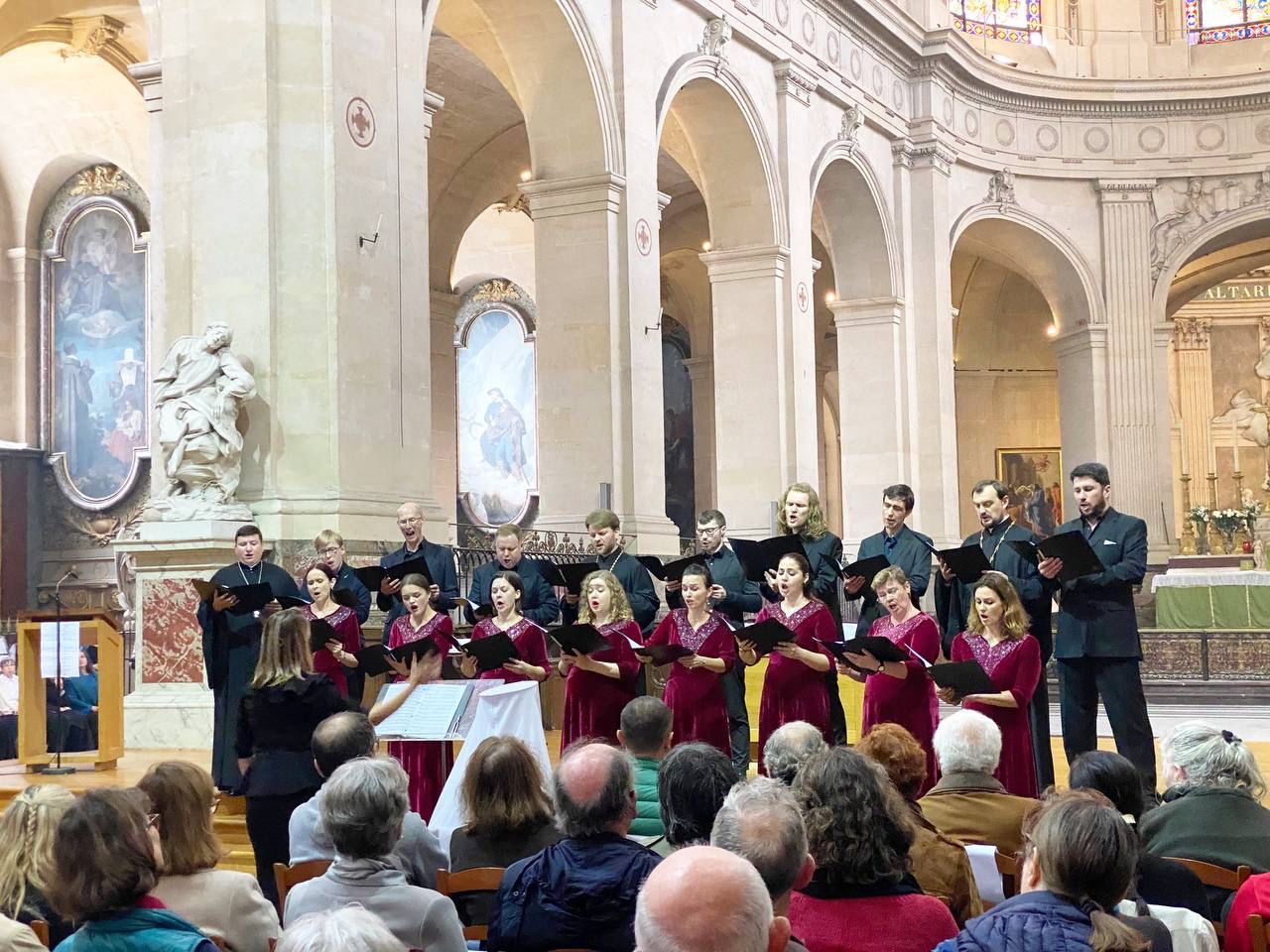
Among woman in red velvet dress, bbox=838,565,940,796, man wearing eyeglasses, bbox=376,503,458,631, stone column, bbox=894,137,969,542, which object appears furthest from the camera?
stone column, bbox=894,137,969,542

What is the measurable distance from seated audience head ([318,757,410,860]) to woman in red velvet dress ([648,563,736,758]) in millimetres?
4021

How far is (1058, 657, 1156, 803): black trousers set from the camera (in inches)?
310

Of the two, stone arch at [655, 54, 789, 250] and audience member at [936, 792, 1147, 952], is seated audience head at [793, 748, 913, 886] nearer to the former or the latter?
audience member at [936, 792, 1147, 952]

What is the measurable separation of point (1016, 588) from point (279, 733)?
380 cm

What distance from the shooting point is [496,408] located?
25.0 metres

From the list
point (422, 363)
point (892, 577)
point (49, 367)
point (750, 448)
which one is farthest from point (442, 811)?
point (49, 367)

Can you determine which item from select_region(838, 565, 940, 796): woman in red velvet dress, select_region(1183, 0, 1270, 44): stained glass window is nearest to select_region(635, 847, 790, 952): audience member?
select_region(838, 565, 940, 796): woman in red velvet dress

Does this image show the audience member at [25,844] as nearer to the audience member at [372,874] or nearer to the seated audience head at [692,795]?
the audience member at [372,874]

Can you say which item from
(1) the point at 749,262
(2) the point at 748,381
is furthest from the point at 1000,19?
(2) the point at 748,381

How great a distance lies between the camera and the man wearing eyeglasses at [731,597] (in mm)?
9087

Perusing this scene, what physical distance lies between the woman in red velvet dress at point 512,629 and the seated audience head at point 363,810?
3903mm

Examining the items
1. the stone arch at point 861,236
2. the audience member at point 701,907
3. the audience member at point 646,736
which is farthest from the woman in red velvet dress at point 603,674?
the stone arch at point 861,236

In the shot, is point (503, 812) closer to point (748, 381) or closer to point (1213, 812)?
point (1213, 812)

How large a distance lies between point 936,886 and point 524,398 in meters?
21.2
